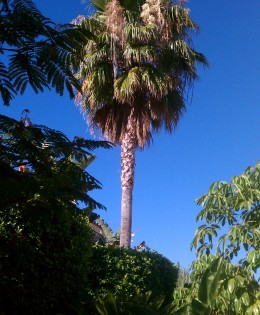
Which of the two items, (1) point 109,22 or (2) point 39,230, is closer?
(2) point 39,230

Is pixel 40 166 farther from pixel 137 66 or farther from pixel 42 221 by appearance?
pixel 137 66

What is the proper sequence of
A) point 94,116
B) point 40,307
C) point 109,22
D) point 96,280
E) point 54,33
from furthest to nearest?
point 94,116
point 109,22
point 96,280
point 40,307
point 54,33

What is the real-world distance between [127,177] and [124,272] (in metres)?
4.00

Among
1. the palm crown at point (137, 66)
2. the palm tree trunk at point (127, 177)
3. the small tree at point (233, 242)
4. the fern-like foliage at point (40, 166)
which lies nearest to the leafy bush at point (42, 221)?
the fern-like foliage at point (40, 166)

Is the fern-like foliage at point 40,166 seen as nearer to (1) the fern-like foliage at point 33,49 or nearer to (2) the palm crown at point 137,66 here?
(1) the fern-like foliage at point 33,49

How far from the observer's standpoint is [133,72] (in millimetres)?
13414

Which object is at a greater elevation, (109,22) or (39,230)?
(109,22)

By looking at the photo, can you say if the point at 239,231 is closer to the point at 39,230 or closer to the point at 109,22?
the point at 39,230

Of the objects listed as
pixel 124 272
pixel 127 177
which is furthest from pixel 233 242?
pixel 127 177

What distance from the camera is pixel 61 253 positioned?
7500 mm

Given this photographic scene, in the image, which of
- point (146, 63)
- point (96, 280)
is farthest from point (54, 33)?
point (146, 63)

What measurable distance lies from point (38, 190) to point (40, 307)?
3.39 meters

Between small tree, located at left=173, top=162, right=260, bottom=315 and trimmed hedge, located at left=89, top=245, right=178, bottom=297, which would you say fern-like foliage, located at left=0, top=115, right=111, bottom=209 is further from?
trimmed hedge, located at left=89, top=245, right=178, bottom=297

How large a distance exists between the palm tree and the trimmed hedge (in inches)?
89.6
